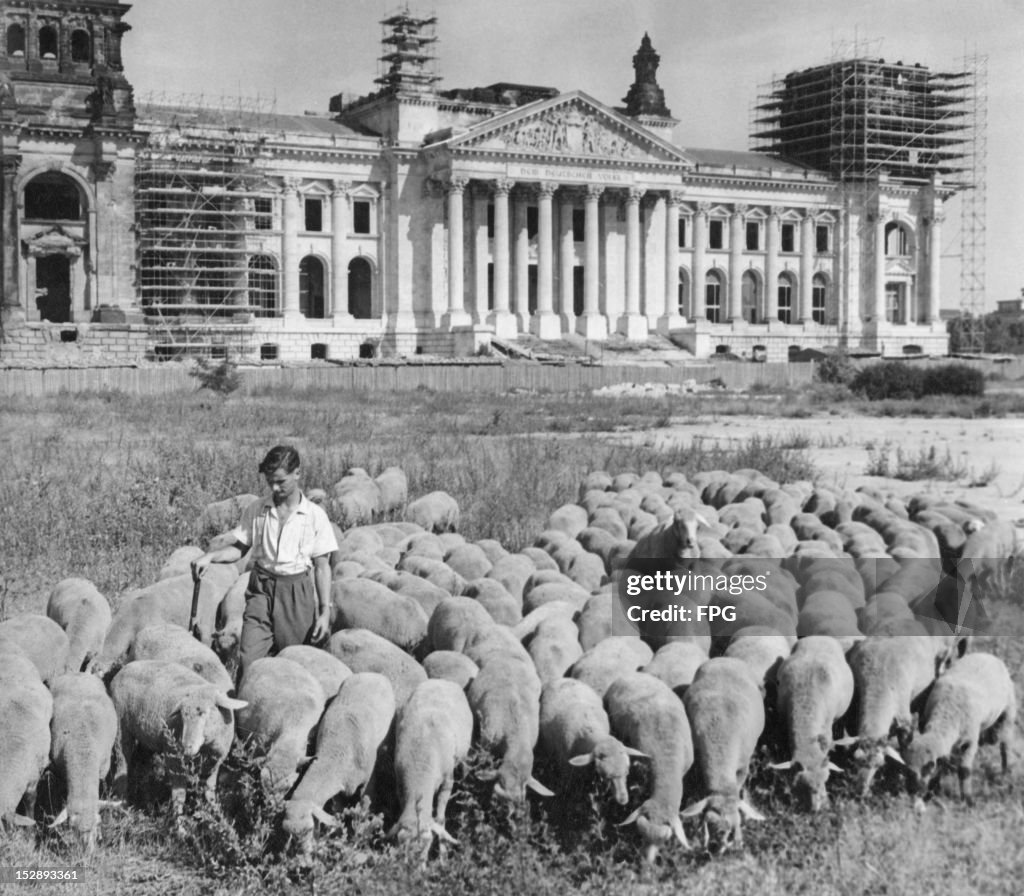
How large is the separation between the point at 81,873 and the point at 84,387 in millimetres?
34188

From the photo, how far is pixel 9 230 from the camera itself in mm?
55594

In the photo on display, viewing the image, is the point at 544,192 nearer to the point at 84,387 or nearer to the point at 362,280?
the point at 362,280

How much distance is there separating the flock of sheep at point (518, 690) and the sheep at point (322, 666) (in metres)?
0.02

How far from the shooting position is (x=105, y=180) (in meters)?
55.9

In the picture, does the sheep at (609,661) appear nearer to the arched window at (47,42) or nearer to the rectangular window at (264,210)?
the arched window at (47,42)

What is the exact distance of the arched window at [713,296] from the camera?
3036 inches

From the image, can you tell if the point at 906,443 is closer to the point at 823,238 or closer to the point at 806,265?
the point at 806,265

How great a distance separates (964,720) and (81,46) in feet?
193

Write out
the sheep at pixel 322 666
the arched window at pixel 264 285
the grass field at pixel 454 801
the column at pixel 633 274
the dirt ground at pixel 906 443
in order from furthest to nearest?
the column at pixel 633 274 → the arched window at pixel 264 285 → the dirt ground at pixel 906 443 → the sheep at pixel 322 666 → the grass field at pixel 454 801

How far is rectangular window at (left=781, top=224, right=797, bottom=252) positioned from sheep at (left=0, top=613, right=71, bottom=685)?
242ft

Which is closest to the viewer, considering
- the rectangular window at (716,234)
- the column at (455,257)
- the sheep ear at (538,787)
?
the sheep ear at (538,787)

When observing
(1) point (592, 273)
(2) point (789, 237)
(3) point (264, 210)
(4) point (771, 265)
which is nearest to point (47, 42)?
(3) point (264, 210)

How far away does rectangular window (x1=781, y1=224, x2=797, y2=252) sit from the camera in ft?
260

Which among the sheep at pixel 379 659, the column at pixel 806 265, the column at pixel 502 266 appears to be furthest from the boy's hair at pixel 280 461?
the column at pixel 806 265
